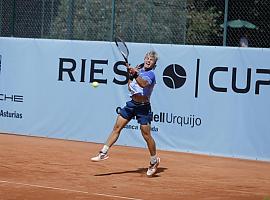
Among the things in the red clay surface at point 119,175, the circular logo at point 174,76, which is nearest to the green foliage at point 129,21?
the circular logo at point 174,76

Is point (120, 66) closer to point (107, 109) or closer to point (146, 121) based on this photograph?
point (107, 109)

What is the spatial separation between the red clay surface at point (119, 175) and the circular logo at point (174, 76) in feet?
4.78

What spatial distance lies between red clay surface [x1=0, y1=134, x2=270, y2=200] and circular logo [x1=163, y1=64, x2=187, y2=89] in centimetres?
146

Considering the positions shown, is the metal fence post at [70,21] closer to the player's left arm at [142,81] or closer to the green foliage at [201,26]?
the green foliage at [201,26]

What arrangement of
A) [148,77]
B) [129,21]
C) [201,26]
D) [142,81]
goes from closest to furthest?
1. [142,81]
2. [148,77]
3. [129,21]
4. [201,26]

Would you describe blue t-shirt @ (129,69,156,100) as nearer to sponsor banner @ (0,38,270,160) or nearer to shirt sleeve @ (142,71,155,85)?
shirt sleeve @ (142,71,155,85)

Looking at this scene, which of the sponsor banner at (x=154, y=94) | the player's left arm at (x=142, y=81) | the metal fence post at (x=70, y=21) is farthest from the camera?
the metal fence post at (x=70, y=21)

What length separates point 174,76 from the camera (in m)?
14.2

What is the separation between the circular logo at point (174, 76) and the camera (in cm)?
1411

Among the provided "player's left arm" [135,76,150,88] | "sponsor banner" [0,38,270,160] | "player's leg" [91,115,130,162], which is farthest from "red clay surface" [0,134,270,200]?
"player's left arm" [135,76,150,88]

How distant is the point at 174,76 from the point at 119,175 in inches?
165

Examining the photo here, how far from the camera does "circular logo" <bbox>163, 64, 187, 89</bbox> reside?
46.3 ft

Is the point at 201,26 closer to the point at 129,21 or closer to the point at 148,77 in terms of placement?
the point at 129,21

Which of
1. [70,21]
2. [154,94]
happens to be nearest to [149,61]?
[154,94]
